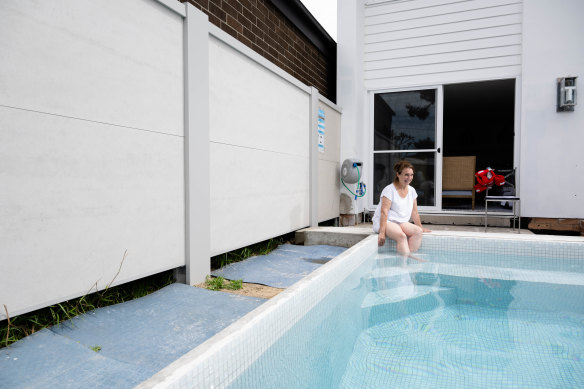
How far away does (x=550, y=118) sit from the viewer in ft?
18.3

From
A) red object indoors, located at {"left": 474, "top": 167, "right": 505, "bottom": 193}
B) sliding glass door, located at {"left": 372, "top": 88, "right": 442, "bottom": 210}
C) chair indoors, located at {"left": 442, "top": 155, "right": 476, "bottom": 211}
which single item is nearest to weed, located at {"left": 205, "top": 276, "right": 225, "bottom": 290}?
red object indoors, located at {"left": 474, "top": 167, "right": 505, "bottom": 193}

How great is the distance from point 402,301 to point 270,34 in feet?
11.6

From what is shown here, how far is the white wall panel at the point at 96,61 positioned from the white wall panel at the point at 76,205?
0.09 metres

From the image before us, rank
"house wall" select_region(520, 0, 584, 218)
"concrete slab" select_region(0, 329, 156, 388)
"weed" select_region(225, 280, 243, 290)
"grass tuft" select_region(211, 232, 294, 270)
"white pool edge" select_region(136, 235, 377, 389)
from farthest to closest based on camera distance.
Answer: "house wall" select_region(520, 0, 584, 218)
"grass tuft" select_region(211, 232, 294, 270)
"weed" select_region(225, 280, 243, 290)
"concrete slab" select_region(0, 329, 156, 388)
"white pool edge" select_region(136, 235, 377, 389)

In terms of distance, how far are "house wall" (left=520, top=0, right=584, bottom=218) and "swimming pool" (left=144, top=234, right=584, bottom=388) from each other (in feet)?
7.41

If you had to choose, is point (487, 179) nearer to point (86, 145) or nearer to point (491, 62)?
point (491, 62)

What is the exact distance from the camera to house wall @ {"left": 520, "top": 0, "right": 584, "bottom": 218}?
17.9 ft

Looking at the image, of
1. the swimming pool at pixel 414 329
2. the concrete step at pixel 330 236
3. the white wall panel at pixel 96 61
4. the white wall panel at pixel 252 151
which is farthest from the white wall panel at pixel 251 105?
the swimming pool at pixel 414 329

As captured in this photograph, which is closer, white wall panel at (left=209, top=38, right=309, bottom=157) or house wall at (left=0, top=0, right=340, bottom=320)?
house wall at (left=0, top=0, right=340, bottom=320)

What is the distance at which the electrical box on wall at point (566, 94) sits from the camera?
209 inches

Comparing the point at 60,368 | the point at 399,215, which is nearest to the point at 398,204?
the point at 399,215

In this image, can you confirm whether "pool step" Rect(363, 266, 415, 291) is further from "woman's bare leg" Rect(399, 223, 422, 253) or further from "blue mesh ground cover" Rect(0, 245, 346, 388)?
"blue mesh ground cover" Rect(0, 245, 346, 388)

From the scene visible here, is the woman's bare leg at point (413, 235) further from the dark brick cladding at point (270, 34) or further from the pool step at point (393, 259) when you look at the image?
the dark brick cladding at point (270, 34)

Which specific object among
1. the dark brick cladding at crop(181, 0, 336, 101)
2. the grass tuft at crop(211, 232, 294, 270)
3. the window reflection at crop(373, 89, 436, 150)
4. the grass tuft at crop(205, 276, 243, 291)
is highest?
the dark brick cladding at crop(181, 0, 336, 101)
